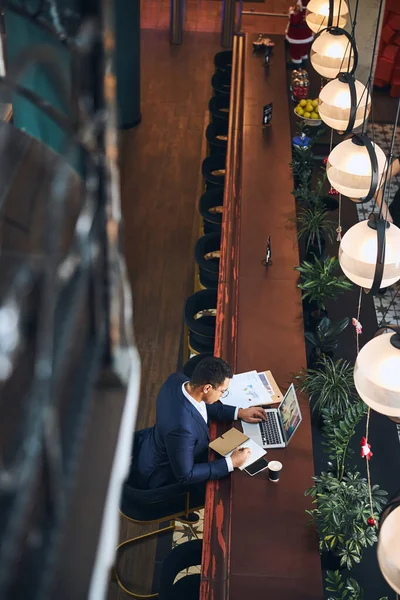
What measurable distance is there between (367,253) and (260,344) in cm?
117

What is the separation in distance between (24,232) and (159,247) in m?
5.61

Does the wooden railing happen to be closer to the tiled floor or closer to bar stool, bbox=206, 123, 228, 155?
bar stool, bbox=206, 123, 228, 155

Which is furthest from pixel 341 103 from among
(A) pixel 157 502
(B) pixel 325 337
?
(A) pixel 157 502

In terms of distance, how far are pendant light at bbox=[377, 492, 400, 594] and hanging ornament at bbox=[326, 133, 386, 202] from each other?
5.93 ft

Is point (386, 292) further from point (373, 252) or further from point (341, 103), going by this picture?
point (373, 252)

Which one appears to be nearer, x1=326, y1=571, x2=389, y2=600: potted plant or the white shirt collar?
x1=326, y1=571, x2=389, y2=600: potted plant

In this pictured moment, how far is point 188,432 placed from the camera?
133 inches

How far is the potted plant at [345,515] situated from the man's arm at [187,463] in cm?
45

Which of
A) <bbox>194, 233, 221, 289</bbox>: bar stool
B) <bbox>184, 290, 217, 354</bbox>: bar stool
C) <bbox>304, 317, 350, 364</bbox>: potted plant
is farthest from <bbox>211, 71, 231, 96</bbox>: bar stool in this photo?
<bbox>304, 317, 350, 364</bbox>: potted plant

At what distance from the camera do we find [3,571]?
0.84m

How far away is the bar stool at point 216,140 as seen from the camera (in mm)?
7016

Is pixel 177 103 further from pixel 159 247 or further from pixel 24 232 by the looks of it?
pixel 24 232

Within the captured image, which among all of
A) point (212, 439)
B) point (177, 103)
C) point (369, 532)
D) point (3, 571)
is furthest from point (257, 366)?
point (177, 103)

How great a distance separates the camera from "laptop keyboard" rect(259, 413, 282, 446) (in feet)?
11.3
